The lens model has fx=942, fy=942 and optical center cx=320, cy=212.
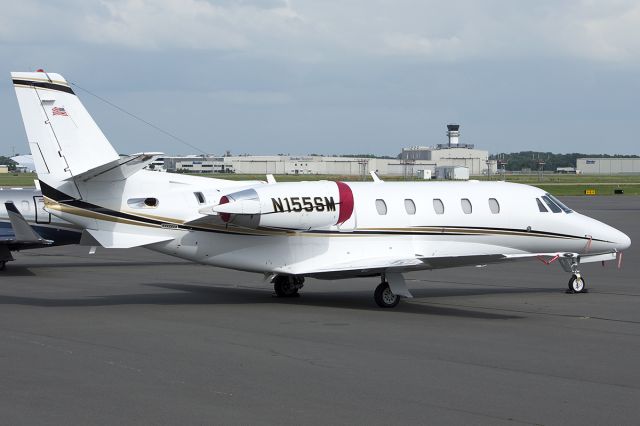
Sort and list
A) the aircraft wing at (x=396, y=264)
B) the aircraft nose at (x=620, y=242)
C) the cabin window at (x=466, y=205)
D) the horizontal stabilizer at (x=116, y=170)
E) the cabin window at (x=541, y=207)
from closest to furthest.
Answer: the horizontal stabilizer at (x=116, y=170) → the aircraft wing at (x=396, y=264) → the cabin window at (x=466, y=205) → the cabin window at (x=541, y=207) → the aircraft nose at (x=620, y=242)

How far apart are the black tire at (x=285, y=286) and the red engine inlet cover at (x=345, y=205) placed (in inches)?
86.8

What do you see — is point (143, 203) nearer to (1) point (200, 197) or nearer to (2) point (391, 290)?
(1) point (200, 197)

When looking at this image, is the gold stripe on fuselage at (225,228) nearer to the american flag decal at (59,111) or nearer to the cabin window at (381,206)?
the cabin window at (381,206)

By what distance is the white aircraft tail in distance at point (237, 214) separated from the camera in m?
19.5

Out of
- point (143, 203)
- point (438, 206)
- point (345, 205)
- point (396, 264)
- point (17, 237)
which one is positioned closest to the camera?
point (396, 264)

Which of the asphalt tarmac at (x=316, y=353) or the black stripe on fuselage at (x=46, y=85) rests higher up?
the black stripe on fuselage at (x=46, y=85)

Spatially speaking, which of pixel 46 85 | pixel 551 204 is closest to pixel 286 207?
pixel 46 85

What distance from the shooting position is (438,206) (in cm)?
2131

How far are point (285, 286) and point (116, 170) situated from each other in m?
4.86

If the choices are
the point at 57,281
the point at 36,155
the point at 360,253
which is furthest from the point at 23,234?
the point at 360,253

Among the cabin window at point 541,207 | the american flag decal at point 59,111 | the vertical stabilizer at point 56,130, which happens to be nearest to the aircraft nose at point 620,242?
the cabin window at point 541,207

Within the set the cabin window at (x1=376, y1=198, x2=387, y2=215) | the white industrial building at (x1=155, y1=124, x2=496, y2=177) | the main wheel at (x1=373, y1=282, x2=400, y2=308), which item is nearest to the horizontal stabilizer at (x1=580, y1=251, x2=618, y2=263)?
the cabin window at (x1=376, y1=198, x2=387, y2=215)

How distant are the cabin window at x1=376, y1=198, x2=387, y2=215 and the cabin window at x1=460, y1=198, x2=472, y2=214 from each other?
75.3 inches

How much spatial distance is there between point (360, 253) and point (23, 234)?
11.7 meters
